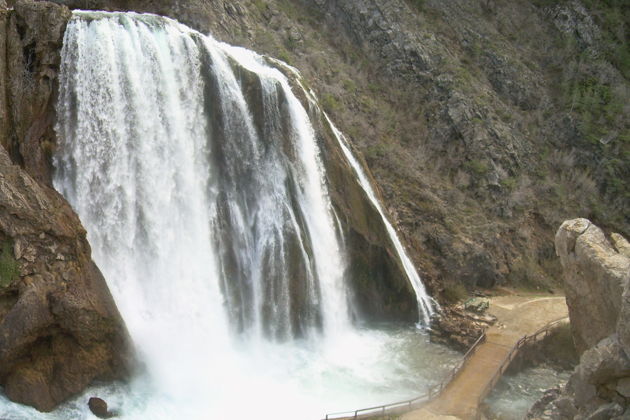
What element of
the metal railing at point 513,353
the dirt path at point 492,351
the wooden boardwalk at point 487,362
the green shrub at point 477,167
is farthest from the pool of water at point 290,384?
the green shrub at point 477,167

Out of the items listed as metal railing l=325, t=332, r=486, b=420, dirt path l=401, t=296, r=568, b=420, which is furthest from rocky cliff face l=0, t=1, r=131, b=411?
dirt path l=401, t=296, r=568, b=420

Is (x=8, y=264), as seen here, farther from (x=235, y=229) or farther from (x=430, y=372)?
(x=430, y=372)

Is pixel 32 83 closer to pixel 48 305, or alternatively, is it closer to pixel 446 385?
pixel 48 305

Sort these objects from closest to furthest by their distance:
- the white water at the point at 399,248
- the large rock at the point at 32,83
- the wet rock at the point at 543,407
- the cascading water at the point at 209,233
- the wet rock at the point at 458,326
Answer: the wet rock at the point at 543,407, the large rock at the point at 32,83, the cascading water at the point at 209,233, the wet rock at the point at 458,326, the white water at the point at 399,248

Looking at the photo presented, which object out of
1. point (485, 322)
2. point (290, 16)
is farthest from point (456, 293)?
point (290, 16)

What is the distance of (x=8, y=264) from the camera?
42.2 feet

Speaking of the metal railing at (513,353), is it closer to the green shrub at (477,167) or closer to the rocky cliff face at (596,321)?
the rocky cliff face at (596,321)

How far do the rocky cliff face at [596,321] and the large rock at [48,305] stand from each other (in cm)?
1119

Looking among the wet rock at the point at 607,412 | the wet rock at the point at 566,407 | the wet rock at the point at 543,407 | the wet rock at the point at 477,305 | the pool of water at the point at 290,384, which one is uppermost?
the wet rock at the point at 607,412

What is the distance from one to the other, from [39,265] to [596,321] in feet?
44.5

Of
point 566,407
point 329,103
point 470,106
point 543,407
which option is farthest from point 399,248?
point 470,106

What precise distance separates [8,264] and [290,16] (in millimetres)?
28467

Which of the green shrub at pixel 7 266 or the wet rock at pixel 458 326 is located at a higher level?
the green shrub at pixel 7 266

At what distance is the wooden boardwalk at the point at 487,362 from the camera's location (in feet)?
49.1
